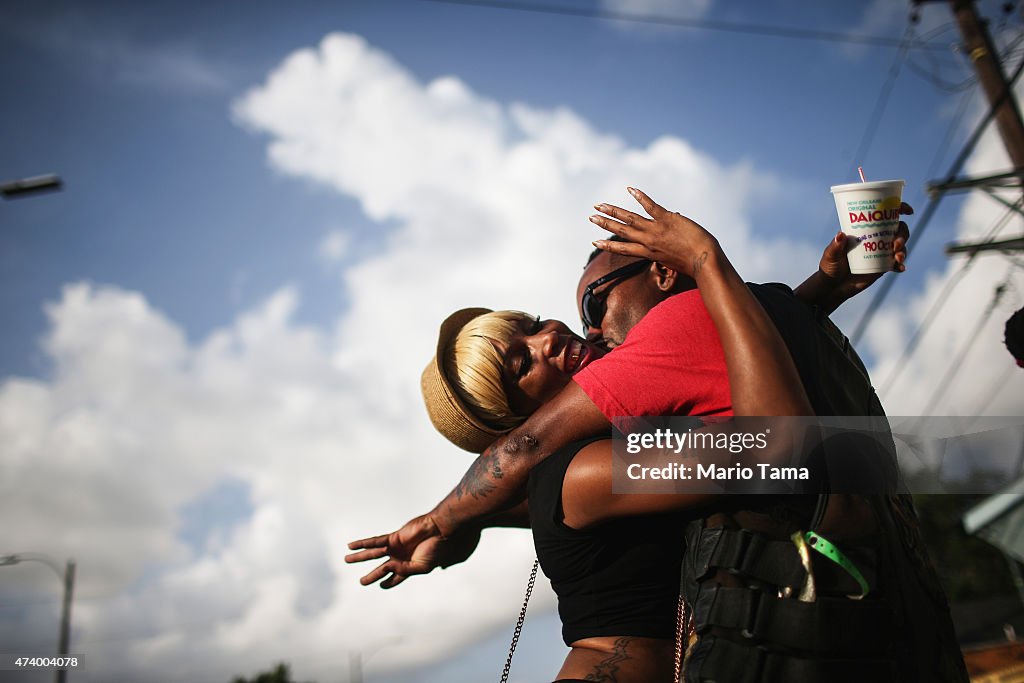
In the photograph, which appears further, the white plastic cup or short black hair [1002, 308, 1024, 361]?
short black hair [1002, 308, 1024, 361]

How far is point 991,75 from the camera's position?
398 inches

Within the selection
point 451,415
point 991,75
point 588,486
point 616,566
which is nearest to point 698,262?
point 588,486

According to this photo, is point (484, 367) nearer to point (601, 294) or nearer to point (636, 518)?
point (601, 294)

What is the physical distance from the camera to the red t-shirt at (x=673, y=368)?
1.86 m

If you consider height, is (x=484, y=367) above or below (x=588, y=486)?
above

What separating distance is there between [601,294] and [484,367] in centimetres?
65

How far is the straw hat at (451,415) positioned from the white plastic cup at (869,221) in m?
1.62

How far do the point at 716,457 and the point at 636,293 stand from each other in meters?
1.39

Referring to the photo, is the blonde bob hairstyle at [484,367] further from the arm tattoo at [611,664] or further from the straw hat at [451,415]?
the arm tattoo at [611,664]

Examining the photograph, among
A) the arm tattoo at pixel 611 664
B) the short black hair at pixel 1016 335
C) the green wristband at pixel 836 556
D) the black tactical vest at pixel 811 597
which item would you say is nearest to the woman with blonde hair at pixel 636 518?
the arm tattoo at pixel 611 664

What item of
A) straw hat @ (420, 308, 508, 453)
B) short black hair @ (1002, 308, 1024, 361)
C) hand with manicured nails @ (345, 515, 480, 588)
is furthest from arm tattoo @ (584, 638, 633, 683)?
short black hair @ (1002, 308, 1024, 361)

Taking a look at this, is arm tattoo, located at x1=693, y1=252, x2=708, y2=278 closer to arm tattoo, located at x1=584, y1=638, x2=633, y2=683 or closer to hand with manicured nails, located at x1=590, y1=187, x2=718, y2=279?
hand with manicured nails, located at x1=590, y1=187, x2=718, y2=279

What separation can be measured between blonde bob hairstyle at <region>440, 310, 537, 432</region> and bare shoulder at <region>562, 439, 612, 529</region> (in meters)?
1.03

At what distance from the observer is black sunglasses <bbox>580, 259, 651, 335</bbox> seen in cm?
304
